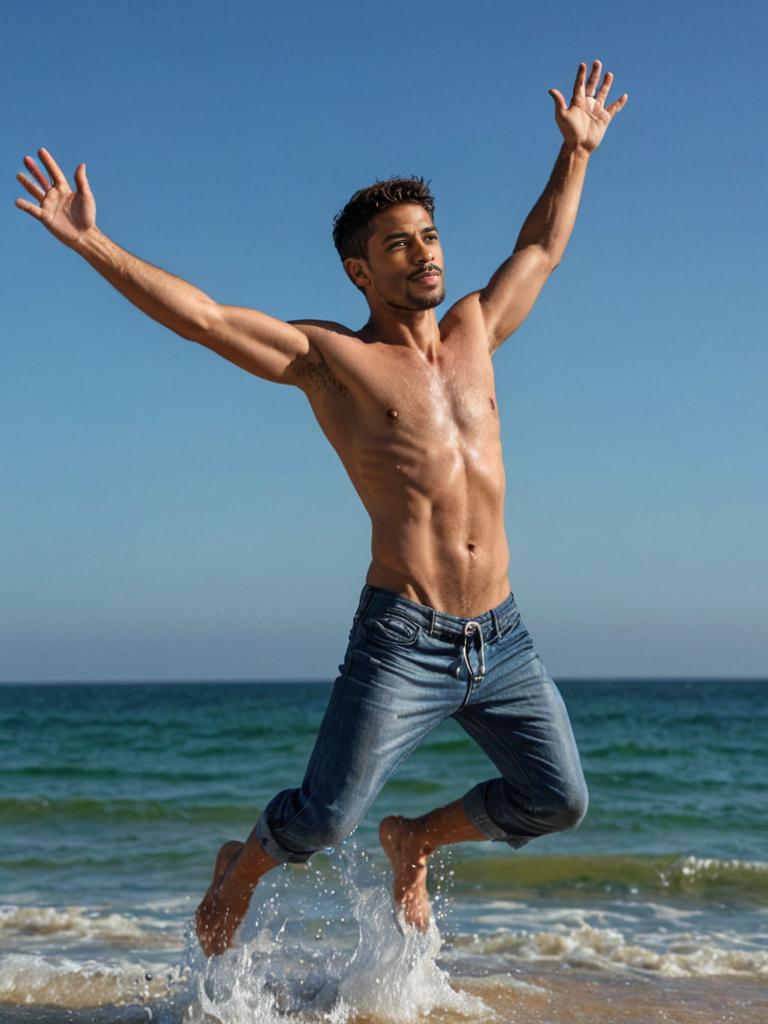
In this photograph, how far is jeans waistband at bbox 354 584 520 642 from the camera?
13.6 feet

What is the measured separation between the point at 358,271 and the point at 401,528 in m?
1.04

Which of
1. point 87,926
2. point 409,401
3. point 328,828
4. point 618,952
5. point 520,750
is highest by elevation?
point 409,401

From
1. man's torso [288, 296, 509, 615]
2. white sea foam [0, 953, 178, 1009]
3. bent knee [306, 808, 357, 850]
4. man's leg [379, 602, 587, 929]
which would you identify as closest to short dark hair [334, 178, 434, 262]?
man's torso [288, 296, 509, 615]

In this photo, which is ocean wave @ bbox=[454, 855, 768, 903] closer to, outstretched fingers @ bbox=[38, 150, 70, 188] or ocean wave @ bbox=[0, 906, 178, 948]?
ocean wave @ bbox=[0, 906, 178, 948]

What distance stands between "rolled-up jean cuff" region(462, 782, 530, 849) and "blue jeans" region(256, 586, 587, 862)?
147 mm

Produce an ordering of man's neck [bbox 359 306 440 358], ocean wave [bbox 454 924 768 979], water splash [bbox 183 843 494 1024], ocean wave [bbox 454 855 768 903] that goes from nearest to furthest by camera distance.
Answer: man's neck [bbox 359 306 440 358] → water splash [bbox 183 843 494 1024] → ocean wave [bbox 454 924 768 979] → ocean wave [bbox 454 855 768 903]

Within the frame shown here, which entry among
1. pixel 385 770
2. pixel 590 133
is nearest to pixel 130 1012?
pixel 385 770

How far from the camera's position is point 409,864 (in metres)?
4.86

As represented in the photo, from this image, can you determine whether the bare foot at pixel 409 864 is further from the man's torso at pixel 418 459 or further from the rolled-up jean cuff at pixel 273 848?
the man's torso at pixel 418 459

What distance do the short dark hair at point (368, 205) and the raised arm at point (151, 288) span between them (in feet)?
1.91

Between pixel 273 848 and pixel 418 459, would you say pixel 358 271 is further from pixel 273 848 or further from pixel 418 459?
pixel 273 848

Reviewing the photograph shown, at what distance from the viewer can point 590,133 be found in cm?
507

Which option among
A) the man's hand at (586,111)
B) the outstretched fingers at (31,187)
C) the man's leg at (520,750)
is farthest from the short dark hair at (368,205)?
the man's leg at (520,750)

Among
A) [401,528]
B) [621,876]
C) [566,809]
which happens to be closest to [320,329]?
[401,528]
